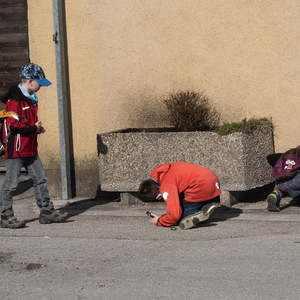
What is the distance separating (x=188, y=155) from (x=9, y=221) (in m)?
1.85

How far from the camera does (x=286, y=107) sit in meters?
8.98

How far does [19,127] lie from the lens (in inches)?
307

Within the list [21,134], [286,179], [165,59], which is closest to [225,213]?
[286,179]

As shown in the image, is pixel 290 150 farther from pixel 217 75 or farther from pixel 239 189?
pixel 217 75

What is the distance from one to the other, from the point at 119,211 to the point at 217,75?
1.74 metres

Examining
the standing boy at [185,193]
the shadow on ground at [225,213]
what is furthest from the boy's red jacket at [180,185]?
the shadow on ground at [225,213]

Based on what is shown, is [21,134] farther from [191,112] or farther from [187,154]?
[191,112]

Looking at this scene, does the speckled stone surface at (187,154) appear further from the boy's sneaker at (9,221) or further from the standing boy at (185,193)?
the boy's sneaker at (9,221)

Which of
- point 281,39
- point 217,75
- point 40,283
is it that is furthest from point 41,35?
point 40,283

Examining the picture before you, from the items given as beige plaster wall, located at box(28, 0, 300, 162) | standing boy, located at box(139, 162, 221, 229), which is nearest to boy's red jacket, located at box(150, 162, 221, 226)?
standing boy, located at box(139, 162, 221, 229)

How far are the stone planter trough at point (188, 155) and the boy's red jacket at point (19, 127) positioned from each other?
3.91 ft

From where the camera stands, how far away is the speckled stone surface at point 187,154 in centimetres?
853

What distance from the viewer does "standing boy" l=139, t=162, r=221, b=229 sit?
24.7 ft

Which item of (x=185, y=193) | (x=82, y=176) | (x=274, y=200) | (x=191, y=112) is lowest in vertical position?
(x=274, y=200)
